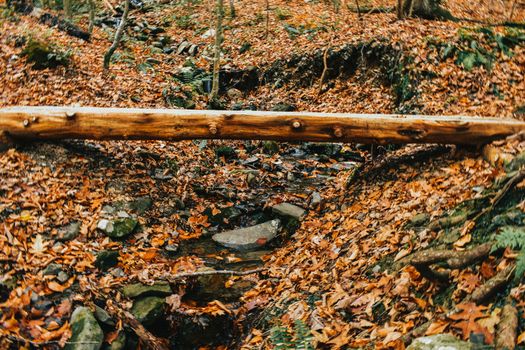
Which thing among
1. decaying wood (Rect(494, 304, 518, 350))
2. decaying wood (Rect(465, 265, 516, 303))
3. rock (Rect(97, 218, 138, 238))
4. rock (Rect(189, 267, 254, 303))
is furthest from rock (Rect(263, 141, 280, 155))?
decaying wood (Rect(494, 304, 518, 350))

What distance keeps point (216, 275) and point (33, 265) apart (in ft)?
7.83

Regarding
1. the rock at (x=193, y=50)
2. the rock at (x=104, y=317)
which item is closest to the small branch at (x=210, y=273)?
the rock at (x=104, y=317)

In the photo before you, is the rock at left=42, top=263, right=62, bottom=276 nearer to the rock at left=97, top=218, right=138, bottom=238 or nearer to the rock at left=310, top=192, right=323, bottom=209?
the rock at left=97, top=218, right=138, bottom=238

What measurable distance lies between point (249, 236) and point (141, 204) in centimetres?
194

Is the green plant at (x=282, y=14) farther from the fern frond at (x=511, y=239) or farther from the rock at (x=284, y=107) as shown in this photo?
the fern frond at (x=511, y=239)

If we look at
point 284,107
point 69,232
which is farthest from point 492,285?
point 284,107

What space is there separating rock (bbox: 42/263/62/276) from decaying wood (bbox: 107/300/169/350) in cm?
82

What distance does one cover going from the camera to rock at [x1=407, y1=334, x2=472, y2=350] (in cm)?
274

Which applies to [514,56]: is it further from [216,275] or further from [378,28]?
[216,275]

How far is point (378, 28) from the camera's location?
38.8 ft

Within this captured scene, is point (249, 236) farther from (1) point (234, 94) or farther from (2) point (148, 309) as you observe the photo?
(1) point (234, 94)

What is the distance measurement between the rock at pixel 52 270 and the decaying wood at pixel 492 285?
15.3ft

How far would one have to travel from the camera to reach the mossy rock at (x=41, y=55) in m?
9.52

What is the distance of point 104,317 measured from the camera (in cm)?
468
